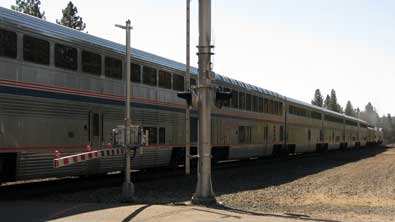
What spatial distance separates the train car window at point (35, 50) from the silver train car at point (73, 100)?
2 centimetres

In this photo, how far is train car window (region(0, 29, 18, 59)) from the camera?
12.7 m

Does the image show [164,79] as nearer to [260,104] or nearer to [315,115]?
[260,104]

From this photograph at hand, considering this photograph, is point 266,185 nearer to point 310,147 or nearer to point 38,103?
point 38,103

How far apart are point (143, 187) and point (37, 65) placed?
4855 mm

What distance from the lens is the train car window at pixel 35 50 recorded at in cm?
1340

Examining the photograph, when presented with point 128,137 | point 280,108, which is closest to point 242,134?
point 280,108

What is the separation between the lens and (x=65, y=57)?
1487cm

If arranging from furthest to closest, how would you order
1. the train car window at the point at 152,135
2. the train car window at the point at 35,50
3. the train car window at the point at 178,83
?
the train car window at the point at 178,83 < the train car window at the point at 152,135 < the train car window at the point at 35,50

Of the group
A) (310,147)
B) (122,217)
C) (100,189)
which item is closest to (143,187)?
(100,189)

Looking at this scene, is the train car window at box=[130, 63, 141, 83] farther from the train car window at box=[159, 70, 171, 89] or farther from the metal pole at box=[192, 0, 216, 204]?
the metal pole at box=[192, 0, 216, 204]

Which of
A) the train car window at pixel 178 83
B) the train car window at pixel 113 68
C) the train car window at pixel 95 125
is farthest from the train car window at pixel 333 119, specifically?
the train car window at pixel 95 125

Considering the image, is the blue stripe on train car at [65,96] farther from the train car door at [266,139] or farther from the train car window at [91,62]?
the train car door at [266,139]

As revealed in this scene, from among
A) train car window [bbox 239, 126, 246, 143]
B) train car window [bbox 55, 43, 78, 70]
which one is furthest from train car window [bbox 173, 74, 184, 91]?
train car window [bbox 239, 126, 246, 143]

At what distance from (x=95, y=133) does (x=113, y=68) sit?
2210 mm
